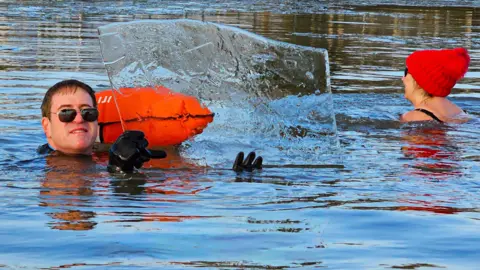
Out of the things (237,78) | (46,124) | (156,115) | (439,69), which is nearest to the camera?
(46,124)

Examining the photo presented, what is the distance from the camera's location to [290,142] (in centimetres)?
737

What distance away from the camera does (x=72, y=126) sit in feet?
21.9

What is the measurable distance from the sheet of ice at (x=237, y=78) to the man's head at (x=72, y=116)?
614mm

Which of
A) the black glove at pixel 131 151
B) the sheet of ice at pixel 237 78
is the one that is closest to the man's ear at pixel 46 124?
the sheet of ice at pixel 237 78

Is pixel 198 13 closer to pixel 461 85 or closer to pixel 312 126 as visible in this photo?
pixel 461 85

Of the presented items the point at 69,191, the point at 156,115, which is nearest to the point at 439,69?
the point at 156,115

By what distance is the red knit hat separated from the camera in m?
9.47

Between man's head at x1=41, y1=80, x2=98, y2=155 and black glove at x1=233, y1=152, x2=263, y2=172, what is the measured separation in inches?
40.9

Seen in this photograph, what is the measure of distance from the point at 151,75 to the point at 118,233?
2.89m

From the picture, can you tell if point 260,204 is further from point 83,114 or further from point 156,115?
point 156,115

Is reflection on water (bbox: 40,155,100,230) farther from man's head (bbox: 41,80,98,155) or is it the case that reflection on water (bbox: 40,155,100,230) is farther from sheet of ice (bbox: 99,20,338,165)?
sheet of ice (bbox: 99,20,338,165)

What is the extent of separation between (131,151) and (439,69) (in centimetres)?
449

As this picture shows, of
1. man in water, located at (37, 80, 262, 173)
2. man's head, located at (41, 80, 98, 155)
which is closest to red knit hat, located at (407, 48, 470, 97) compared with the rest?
man in water, located at (37, 80, 262, 173)

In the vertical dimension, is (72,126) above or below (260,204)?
above
